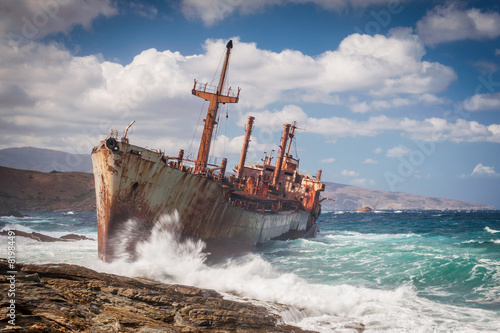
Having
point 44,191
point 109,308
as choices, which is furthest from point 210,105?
point 44,191

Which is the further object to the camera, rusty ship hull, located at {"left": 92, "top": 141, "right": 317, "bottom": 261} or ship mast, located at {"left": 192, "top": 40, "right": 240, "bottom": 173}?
ship mast, located at {"left": 192, "top": 40, "right": 240, "bottom": 173}

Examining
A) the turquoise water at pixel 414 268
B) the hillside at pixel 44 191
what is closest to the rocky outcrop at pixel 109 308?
the turquoise water at pixel 414 268

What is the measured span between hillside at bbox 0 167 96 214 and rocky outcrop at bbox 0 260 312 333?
193 feet

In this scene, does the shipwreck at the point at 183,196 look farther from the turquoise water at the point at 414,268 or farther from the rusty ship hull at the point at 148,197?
the turquoise water at the point at 414,268

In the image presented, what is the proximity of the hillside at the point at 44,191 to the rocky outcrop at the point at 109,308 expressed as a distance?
58954 mm

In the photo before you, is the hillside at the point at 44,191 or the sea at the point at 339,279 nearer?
the sea at the point at 339,279

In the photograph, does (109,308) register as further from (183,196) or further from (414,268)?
(414,268)

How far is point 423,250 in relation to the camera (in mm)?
22578

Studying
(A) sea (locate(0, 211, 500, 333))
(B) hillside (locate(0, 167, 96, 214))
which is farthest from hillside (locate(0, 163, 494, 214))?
(A) sea (locate(0, 211, 500, 333))

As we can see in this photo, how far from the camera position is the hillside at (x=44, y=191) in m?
63.3

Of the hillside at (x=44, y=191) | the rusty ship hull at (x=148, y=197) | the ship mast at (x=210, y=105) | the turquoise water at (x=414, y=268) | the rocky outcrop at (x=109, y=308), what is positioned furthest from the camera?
the hillside at (x=44, y=191)

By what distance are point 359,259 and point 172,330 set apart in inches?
611

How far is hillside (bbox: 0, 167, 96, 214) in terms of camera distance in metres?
63.3

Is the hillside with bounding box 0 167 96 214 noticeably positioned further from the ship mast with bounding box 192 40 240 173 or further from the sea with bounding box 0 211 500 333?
the ship mast with bounding box 192 40 240 173
